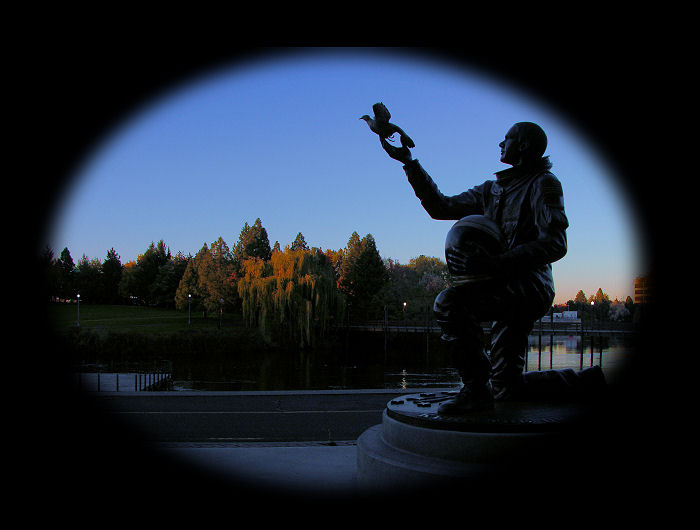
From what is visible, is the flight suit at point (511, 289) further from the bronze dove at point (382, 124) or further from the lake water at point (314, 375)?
the lake water at point (314, 375)

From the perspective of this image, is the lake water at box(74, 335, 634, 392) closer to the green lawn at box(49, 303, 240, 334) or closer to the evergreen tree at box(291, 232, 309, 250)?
the green lawn at box(49, 303, 240, 334)

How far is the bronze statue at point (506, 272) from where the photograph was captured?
4477 mm

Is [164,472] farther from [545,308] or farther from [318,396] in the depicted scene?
[318,396]

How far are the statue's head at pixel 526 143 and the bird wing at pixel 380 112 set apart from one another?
1175mm

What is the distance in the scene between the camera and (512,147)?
16.5ft

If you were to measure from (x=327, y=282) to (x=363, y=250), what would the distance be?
29.3 meters

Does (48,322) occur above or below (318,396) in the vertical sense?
above

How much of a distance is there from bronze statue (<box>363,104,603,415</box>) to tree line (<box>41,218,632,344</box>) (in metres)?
36.0

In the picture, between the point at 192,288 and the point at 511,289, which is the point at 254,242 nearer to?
the point at 192,288

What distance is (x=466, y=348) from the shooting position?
4.57 m

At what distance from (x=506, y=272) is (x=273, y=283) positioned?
124 feet

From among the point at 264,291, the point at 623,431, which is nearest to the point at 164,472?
the point at 623,431

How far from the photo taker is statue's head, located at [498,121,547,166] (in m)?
4.95

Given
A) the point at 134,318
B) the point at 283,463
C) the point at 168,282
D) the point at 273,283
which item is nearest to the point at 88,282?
the point at 168,282
